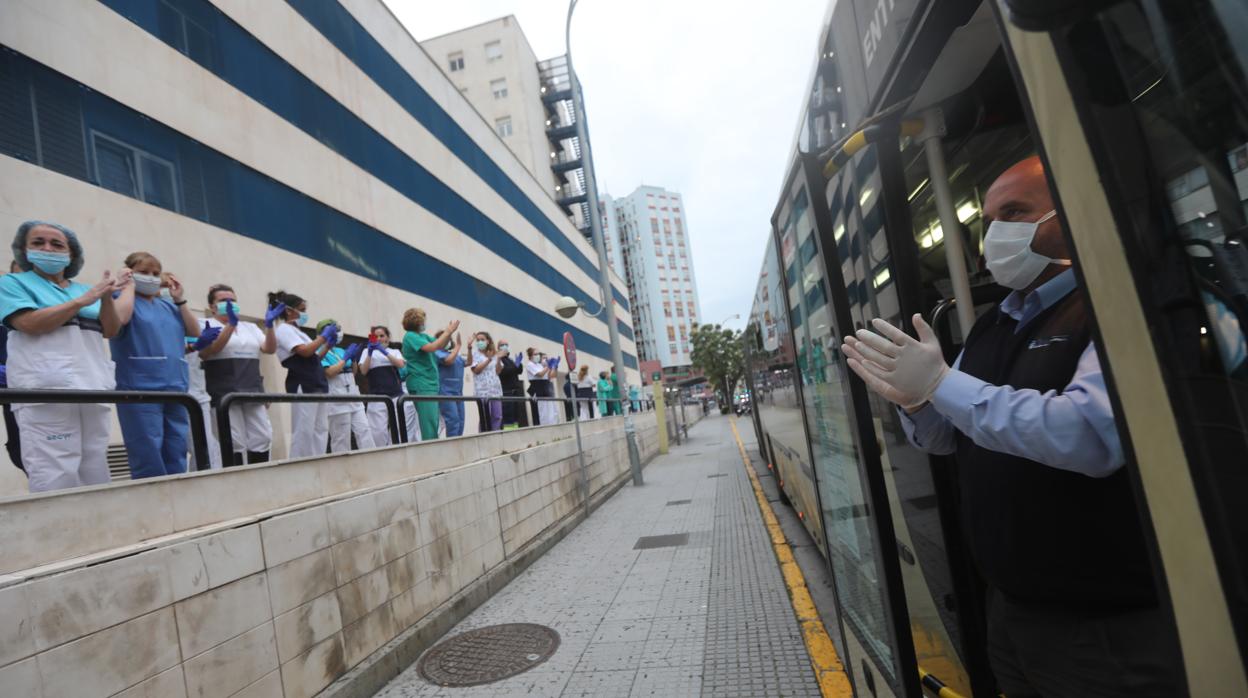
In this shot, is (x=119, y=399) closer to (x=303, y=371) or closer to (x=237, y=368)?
(x=237, y=368)

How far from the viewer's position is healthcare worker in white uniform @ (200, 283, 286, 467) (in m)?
4.91

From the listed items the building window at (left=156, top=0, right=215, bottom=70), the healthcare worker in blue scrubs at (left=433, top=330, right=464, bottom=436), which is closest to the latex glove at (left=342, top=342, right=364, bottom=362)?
the healthcare worker in blue scrubs at (left=433, top=330, right=464, bottom=436)

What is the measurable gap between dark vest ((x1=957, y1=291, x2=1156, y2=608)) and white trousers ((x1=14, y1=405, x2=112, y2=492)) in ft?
13.2

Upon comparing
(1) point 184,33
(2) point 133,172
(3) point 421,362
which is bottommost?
(3) point 421,362

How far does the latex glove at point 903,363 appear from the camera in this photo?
62.5 inches

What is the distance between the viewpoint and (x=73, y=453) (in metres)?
3.23

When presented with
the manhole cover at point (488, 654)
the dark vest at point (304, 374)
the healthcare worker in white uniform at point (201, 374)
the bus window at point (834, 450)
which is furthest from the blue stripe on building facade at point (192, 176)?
the bus window at point (834, 450)

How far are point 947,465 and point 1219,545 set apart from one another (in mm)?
1363

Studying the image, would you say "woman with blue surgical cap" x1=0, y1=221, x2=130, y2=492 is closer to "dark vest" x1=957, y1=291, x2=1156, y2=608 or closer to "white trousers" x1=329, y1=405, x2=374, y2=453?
"white trousers" x1=329, y1=405, x2=374, y2=453

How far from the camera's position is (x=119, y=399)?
298 centimetres

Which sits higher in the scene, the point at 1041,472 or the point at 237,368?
the point at 237,368

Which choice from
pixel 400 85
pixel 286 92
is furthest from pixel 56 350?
pixel 400 85

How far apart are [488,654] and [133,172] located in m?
8.93

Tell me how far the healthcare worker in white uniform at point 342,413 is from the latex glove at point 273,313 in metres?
0.39
